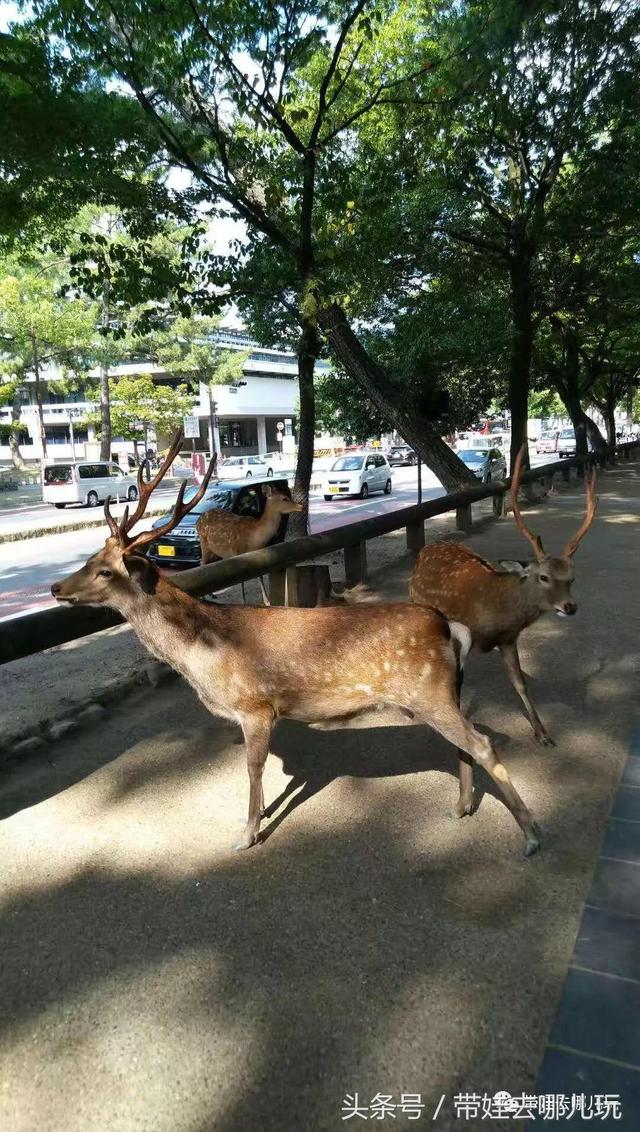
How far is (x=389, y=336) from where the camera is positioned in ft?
53.8

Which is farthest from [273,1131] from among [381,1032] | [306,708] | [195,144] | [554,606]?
[195,144]

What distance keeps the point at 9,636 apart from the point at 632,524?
493 inches

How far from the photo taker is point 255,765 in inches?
138

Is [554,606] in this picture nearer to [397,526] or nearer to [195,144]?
[397,526]

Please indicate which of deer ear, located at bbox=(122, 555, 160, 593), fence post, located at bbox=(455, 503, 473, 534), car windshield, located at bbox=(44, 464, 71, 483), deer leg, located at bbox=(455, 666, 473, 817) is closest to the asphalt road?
car windshield, located at bbox=(44, 464, 71, 483)

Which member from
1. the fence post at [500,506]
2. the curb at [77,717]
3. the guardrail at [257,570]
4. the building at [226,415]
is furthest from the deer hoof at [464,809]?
the building at [226,415]

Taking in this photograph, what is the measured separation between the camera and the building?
198ft

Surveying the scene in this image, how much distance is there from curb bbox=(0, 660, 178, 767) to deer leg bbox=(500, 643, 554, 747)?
2.65m

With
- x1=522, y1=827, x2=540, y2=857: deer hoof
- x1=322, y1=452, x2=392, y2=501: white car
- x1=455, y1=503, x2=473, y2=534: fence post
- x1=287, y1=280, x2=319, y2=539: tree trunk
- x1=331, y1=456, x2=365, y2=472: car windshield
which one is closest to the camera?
x1=522, y1=827, x2=540, y2=857: deer hoof

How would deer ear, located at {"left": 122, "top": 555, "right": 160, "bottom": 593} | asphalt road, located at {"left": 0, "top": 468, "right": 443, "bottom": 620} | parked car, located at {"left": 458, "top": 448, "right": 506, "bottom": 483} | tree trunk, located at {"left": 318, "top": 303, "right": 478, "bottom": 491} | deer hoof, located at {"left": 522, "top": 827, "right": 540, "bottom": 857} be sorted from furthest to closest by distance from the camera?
1. parked car, located at {"left": 458, "top": 448, "right": 506, "bottom": 483}
2. asphalt road, located at {"left": 0, "top": 468, "right": 443, "bottom": 620}
3. tree trunk, located at {"left": 318, "top": 303, "right": 478, "bottom": 491}
4. deer ear, located at {"left": 122, "top": 555, "right": 160, "bottom": 593}
5. deer hoof, located at {"left": 522, "top": 827, "right": 540, "bottom": 857}

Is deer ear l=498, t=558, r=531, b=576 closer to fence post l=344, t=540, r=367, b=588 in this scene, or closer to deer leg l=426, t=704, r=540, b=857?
deer leg l=426, t=704, r=540, b=857

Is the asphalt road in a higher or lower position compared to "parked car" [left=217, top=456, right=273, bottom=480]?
lower

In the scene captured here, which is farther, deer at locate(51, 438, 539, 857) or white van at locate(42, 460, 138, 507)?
white van at locate(42, 460, 138, 507)

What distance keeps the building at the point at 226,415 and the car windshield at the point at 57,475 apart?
2946cm
